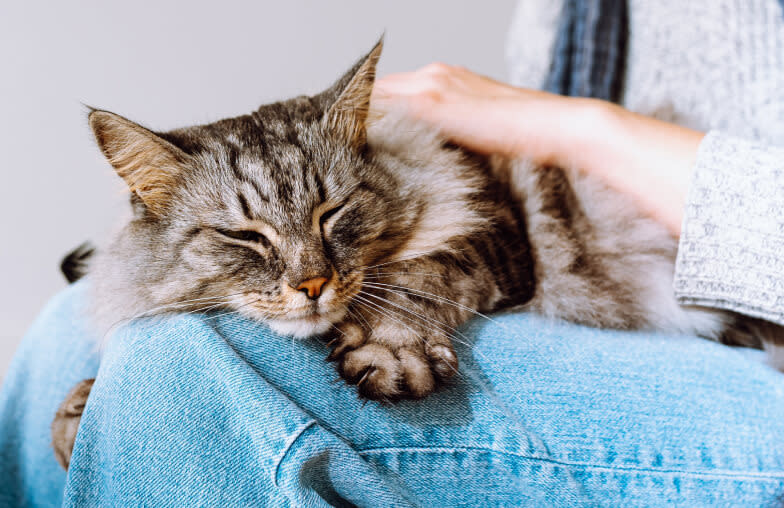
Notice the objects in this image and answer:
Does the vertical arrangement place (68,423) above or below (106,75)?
below

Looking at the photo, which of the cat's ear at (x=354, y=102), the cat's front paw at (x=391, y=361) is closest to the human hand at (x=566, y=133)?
the cat's ear at (x=354, y=102)

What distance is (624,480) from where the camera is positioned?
76 cm

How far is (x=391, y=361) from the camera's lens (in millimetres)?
731

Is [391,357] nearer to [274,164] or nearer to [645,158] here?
[274,164]

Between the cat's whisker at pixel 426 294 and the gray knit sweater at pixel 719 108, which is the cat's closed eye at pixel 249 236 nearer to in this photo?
the cat's whisker at pixel 426 294

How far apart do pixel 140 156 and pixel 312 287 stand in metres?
0.34

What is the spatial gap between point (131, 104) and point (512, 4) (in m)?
1.52

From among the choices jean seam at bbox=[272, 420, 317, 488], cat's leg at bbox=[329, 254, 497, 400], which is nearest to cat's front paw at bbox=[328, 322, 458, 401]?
cat's leg at bbox=[329, 254, 497, 400]

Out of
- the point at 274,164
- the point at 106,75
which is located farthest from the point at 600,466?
the point at 106,75

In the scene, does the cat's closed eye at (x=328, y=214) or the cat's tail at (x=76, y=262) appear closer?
the cat's closed eye at (x=328, y=214)

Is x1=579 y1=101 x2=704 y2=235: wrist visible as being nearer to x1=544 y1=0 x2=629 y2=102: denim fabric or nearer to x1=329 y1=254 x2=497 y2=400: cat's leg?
x1=329 y1=254 x2=497 y2=400: cat's leg

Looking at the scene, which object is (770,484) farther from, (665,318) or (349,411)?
(349,411)

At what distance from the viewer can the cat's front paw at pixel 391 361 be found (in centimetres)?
71

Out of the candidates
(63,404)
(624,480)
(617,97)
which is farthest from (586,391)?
(617,97)
